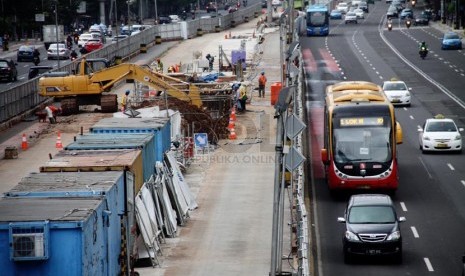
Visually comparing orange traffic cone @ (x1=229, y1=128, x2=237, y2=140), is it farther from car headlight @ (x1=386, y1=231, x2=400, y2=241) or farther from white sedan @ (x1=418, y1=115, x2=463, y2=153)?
car headlight @ (x1=386, y1=231, x2=400, y2=241)

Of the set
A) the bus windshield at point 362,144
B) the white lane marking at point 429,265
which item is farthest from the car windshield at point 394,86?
the white lane marking at point 429,265

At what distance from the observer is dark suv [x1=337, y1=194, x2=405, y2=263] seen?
3181 cm

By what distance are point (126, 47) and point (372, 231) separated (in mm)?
63683

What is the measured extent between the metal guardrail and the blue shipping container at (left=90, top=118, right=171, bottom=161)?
2082cm

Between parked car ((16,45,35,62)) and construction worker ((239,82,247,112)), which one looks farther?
parked car ((16,45,35,62))

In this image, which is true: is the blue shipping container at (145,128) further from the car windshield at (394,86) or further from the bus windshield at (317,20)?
the bus windshield at (317,20)

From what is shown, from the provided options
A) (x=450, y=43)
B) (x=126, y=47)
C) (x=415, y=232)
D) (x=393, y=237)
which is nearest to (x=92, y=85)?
(x=126, y=47)

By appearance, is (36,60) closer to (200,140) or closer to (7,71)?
(7,71)

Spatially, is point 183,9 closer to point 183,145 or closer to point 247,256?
point 183,145

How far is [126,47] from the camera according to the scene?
94.1 meters

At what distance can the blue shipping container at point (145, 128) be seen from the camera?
1438 inches

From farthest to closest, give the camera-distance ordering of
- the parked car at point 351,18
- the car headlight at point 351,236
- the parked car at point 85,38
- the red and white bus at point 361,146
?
the parked car at point 351,18, the parked car at point 85,38, the red and white bus at point 361,146, the car headlight at point 351,236

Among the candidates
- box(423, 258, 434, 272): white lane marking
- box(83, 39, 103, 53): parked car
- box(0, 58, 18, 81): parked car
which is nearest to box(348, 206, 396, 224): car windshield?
box(423, 258, 434, 272): white lane marking

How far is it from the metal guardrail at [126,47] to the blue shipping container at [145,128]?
820 inches
